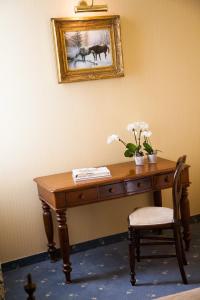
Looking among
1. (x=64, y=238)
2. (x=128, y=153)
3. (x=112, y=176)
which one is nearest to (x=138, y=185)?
(x=112, y=176)

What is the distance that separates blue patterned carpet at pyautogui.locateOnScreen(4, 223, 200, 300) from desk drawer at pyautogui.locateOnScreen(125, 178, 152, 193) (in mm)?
595

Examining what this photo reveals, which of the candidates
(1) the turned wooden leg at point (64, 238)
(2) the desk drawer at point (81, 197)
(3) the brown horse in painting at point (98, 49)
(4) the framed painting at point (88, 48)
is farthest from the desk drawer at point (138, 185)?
(3) the brown horse in painting at point (98, 49)

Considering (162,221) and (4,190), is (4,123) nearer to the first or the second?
(4,190)

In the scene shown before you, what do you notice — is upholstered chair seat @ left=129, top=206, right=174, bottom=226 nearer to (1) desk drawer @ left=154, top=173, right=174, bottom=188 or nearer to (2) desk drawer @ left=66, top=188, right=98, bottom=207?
(1) desk drawer @ left=154, top=173, right=174, bottom=188

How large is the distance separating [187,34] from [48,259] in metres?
2.38

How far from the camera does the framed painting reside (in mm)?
3232

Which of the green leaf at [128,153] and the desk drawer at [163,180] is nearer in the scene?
the desk drawer at [163,180]

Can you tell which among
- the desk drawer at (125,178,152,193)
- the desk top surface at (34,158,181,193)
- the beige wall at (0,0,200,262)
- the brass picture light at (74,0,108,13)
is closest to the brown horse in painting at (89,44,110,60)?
the beige wall at (0,0,200,262)

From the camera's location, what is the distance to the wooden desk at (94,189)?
9.37 ft

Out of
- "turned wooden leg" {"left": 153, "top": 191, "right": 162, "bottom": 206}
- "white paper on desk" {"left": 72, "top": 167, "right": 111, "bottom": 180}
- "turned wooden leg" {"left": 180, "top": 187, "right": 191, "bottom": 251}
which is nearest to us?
"white paper on desk" {"left": 72, "top": 167, "right": 111, "bottom": 180}

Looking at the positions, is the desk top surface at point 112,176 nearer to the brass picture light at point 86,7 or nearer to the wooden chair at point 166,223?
the wooden chair at point 166,223

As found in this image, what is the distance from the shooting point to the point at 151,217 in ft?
9.36

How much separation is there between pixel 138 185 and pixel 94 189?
0.36 meters

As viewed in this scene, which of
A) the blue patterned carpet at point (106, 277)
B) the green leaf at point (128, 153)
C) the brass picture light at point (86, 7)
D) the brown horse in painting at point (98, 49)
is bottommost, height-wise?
the blue patterned carpet at point (106, 277)
